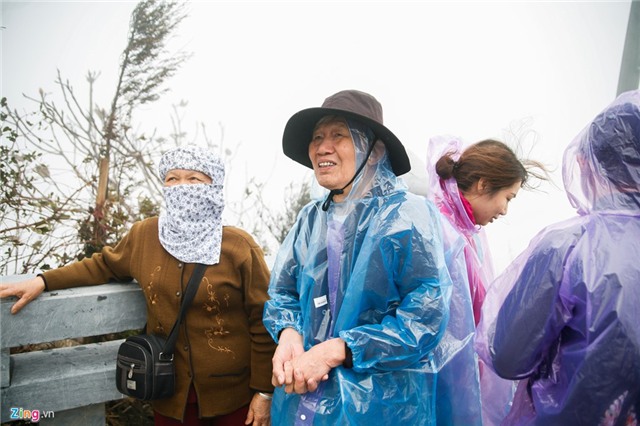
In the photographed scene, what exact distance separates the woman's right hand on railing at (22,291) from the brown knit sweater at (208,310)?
0.05 m

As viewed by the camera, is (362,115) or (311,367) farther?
(362,115)

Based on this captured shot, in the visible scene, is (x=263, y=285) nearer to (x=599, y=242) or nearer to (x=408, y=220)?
(x=408, y=220)

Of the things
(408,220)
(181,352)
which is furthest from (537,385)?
(181,352)

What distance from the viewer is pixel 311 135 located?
193 centimetres

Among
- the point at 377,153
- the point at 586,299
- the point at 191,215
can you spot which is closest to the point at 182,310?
the point at 191,215

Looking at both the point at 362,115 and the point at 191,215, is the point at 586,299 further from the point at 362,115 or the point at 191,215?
the point at 191,215

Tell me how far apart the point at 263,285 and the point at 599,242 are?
4.38 feet

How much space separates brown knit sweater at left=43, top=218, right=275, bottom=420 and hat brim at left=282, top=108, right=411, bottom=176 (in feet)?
1.58

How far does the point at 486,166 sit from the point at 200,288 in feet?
4.97

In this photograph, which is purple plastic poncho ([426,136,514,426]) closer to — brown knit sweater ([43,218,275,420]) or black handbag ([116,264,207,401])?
brown knit sweater ([43,218,275,420])

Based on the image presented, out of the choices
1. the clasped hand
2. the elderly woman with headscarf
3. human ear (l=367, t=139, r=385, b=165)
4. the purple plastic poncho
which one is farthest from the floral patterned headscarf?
the purple plastic poncho

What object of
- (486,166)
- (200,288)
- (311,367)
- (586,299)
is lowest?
(311,367)

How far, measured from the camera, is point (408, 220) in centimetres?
158

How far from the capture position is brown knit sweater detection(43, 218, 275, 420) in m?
1.93
